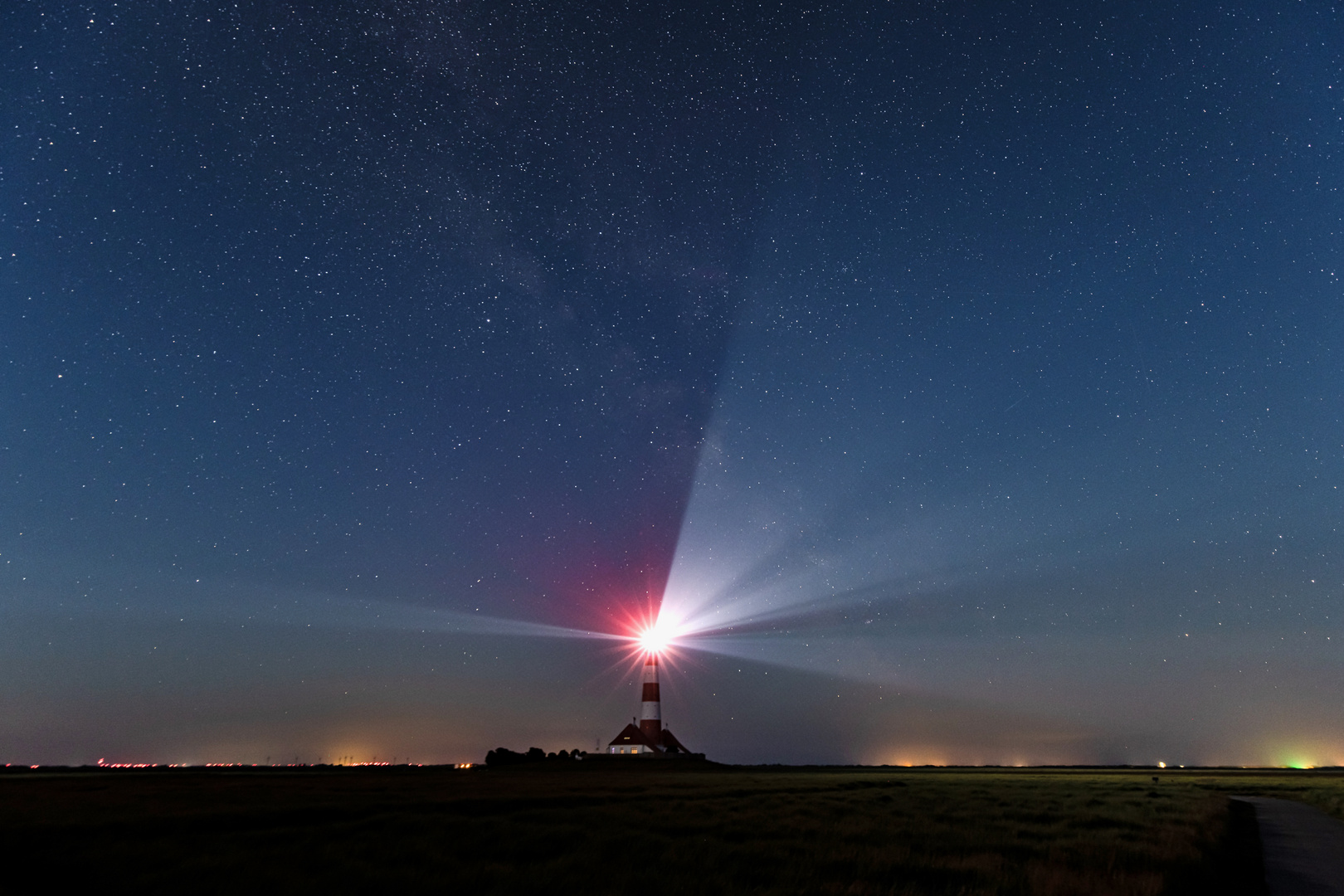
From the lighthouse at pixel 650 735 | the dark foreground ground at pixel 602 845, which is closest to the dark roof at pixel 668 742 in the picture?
the lighthouse at pixel 650 735

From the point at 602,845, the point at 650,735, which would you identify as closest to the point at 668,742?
the point at 650,735

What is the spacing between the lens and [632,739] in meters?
104

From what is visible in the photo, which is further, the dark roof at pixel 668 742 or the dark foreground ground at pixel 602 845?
the dark roof at pixel 668 742

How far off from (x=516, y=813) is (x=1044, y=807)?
2325cm

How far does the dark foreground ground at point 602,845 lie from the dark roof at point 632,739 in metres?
68.2

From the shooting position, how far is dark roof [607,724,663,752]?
102812 mm

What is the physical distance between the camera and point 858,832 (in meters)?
24.0

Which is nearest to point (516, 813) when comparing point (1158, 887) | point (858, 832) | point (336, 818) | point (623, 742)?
point (336, 818)

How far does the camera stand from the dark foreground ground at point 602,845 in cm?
1547

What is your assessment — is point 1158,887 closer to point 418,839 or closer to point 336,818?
point 418,839

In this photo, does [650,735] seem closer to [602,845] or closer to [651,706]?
[651,706]

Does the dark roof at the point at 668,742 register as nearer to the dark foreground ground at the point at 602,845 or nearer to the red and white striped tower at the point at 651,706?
the red and white striped tower at the point at 651,706

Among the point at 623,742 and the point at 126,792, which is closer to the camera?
the point at 126,792

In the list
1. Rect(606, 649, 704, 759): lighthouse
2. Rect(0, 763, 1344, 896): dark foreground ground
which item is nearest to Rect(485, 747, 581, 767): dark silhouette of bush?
Rect(606, 649, 704, 759): lighthouse
